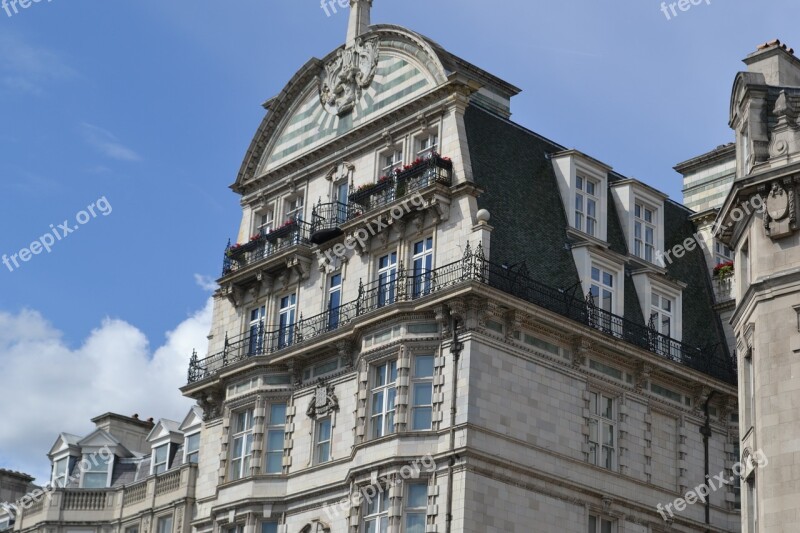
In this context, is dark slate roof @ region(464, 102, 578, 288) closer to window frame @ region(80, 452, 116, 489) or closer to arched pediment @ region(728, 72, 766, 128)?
arched pediment @ region(728, 72, 766, 128)

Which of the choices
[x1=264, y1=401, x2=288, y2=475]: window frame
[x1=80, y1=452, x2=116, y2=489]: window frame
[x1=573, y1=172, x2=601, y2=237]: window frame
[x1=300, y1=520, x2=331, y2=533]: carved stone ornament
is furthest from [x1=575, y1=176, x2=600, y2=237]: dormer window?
[x1=80, y1=452, x2=116, y2=489]: window frame

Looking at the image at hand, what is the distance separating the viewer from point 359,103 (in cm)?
5281

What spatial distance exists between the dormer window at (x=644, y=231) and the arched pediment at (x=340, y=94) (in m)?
8.88

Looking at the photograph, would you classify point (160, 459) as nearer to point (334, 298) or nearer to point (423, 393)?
point (334, 298)

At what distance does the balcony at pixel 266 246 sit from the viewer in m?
52.3

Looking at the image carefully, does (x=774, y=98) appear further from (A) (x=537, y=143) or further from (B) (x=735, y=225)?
(A) (x=537, y=143)

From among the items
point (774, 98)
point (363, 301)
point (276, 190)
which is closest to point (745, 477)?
point (774, 98)

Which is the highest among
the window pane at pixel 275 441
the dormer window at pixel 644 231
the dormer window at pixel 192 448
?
the dormer window at pixel 644 231

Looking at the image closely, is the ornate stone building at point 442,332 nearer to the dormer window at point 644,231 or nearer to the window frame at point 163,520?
the dormer window at point 644,231

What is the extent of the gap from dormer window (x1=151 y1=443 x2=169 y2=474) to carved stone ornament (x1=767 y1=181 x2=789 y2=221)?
29.4 m

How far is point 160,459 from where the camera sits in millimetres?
61281

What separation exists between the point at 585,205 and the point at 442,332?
871cm

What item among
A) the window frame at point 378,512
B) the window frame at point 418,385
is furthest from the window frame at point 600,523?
the window frame at point 378,512

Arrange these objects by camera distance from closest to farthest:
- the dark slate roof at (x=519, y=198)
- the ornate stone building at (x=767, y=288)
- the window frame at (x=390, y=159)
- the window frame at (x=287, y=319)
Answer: the ornate stone building at (x=767, y=288) → the dark slate roof at (x=519, y=198) → the window frame at (x=390, y=159) → the window frame at (x=287, y=319)
